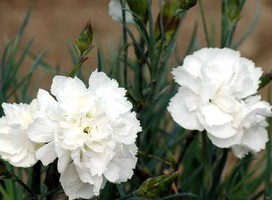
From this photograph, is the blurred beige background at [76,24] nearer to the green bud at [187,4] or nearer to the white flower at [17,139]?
the green bud at [187,4]

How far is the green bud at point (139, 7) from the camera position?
773mm

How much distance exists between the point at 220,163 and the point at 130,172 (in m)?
0.22

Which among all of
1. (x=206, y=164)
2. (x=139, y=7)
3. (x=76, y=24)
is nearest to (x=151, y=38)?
(x=139, y=7)

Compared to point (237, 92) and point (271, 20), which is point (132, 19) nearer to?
point (237, 92)

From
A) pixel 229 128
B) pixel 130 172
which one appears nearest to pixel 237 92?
pixel 229 128

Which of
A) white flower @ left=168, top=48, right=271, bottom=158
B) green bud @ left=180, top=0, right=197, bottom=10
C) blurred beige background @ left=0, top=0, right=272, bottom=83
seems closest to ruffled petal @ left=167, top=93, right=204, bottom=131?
white flower @ left=168, top=48, right=271, bottom=158

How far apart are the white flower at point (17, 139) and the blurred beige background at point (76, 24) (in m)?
1.39

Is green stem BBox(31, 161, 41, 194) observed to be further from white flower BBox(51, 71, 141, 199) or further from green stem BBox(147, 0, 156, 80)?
green stem BBox(147, 0, 156, 80)

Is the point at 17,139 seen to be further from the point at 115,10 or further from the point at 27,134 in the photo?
the point at 115,10

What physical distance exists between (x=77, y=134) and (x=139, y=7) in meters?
0.22

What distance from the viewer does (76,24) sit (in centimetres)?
208

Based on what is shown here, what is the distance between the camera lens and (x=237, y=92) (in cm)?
71

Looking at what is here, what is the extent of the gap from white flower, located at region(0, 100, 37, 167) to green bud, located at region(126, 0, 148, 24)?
19cm

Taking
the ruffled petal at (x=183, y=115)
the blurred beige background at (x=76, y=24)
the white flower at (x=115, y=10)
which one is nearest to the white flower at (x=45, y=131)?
the ruffled petal at (x=183, y=115)
